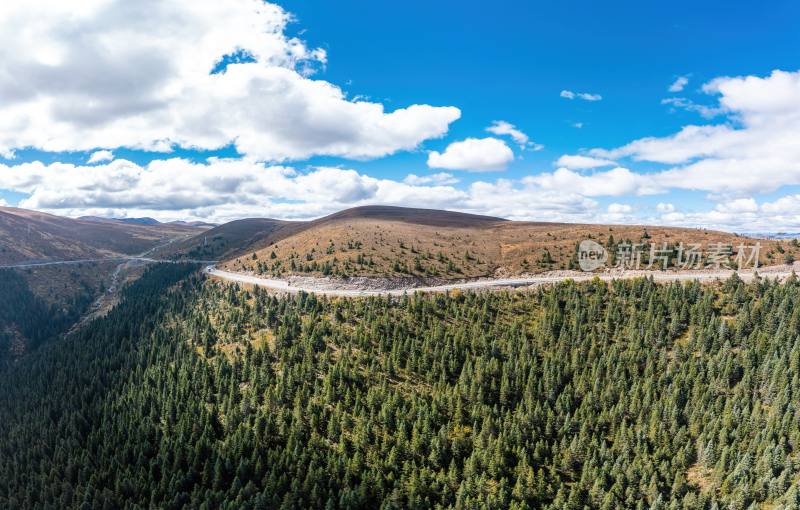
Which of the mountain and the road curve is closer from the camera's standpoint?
the road curve

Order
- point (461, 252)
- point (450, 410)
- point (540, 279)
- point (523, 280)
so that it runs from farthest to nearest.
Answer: point (461, 252) → point (523, 280) → point (540, 279) → point (450, 410)

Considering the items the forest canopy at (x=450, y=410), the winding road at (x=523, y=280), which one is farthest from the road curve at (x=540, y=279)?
the forest canopy at (x=450, y=410)

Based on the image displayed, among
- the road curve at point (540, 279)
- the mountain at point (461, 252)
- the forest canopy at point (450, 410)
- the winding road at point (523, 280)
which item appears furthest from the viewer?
the mountain at point (461, 252)

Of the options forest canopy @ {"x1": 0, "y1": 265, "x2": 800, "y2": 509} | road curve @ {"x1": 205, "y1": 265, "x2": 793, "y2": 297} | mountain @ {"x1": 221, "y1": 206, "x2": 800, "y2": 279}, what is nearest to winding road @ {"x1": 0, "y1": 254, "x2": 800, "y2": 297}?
road curve @ {"x1": 205, "y1": 265, "x2": 793, "y2": 297}

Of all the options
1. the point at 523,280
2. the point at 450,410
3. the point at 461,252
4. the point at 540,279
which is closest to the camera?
the point at 450,410

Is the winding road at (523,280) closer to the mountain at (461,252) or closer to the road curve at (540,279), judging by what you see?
the road curve at (540,279)

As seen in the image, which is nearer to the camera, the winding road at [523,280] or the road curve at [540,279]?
the road curve at [540,279]

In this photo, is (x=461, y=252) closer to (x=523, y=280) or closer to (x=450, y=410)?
(x=523, y=280)

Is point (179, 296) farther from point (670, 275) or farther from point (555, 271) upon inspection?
point (670, 275)

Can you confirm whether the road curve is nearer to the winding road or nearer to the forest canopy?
the winding road

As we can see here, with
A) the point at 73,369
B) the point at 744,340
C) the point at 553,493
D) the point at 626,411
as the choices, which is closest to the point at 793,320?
the point at 744,340

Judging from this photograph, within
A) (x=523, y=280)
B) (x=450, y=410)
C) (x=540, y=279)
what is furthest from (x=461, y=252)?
(x=450, y=410)
